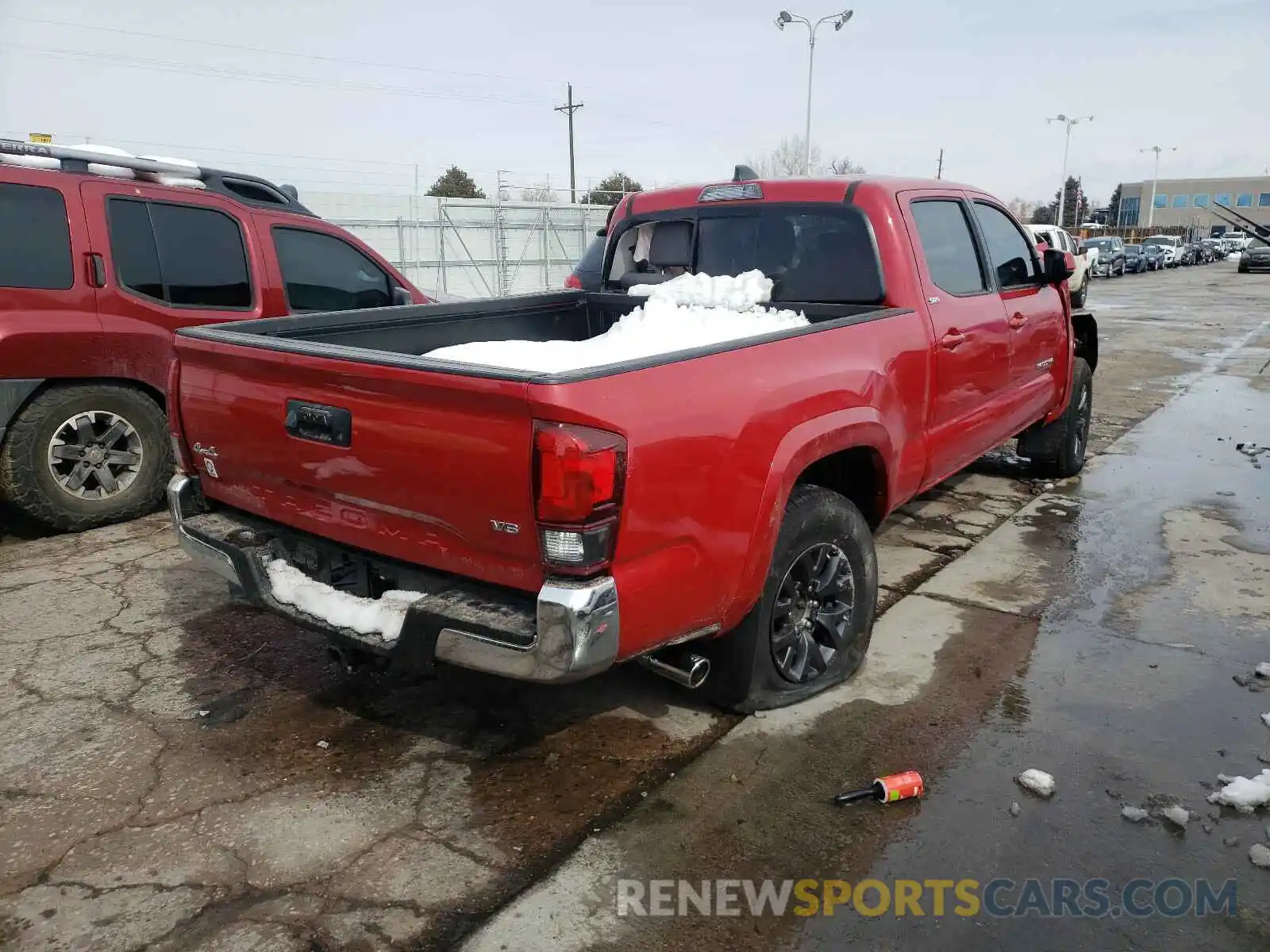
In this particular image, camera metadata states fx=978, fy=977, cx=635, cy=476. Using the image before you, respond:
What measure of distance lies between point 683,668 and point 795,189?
243 centimetres

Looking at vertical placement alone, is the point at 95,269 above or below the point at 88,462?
above

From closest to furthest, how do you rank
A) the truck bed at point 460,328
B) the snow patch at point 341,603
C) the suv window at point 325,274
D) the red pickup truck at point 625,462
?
the red pickup truck at point 625,462, the truck bed at point 460,328, the snow patch at point 341,603, the suv window at point 325,274

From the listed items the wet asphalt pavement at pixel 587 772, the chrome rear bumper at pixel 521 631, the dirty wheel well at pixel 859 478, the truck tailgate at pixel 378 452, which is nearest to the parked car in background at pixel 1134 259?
the wet asphalt pavement at pixel 587 772

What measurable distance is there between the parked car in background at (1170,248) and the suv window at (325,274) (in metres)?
52.8

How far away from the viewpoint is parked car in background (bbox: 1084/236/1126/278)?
4034 centimetres

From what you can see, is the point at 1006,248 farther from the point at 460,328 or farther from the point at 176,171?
the point at 176,171

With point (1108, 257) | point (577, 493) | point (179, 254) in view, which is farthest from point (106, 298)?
point (1108, 257)

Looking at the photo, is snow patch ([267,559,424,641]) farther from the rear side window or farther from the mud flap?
the rear side window

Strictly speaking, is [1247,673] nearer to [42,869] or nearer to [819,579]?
[819,579]

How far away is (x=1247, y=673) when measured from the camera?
3842mm

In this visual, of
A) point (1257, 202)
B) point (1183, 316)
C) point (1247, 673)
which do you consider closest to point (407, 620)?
point (1247, 673)

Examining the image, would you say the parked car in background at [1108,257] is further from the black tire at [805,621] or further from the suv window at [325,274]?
the black tire at [805,621]

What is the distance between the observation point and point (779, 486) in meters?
3.09

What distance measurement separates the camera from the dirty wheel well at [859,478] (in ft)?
12.3
